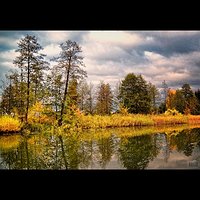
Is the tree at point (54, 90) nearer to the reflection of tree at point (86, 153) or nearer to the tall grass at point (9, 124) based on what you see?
the tall grass at point (9, 124)

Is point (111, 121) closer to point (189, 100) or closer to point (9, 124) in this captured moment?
point (189, 100)

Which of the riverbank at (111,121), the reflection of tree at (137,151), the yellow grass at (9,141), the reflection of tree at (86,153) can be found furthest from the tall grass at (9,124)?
the reflection of tree at (137,151)

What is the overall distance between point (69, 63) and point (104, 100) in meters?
1.29

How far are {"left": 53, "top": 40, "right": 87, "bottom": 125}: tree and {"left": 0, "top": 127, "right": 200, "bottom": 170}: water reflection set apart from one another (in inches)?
45.6

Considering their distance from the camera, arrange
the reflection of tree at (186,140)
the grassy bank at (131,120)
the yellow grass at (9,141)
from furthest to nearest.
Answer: the grassy bank at (131,120), the yellow grass at (9,141), the reflection of tree at (186,140)

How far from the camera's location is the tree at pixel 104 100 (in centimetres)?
770

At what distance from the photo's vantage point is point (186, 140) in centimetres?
716

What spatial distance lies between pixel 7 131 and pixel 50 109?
1188 mm

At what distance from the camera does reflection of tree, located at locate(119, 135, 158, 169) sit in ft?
16.0

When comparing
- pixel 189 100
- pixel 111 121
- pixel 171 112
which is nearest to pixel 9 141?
pixel 111 121

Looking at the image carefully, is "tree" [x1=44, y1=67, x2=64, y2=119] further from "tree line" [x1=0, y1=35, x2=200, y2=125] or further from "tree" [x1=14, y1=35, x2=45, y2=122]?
"tree" [x1=14, y1=35, x2=45, y2=122]

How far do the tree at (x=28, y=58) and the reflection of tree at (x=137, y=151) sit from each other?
107 inches
